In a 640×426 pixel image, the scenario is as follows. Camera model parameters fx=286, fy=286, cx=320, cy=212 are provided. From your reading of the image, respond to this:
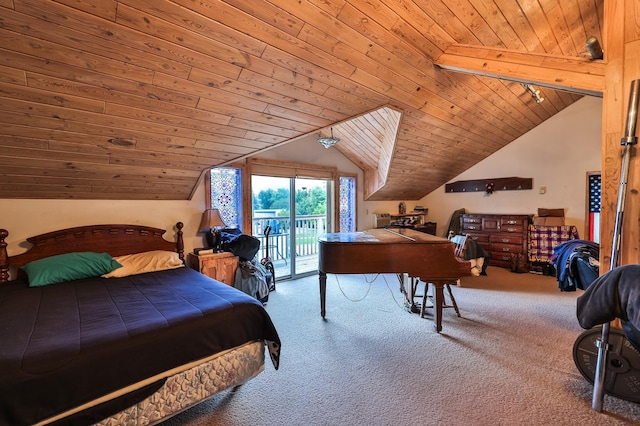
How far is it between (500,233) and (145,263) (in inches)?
230

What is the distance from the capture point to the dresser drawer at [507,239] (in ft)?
17.3

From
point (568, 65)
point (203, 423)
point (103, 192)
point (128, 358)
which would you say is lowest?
point (203, 423)

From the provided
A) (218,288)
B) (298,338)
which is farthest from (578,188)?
(218,288)

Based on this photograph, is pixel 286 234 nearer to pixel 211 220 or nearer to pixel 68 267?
pixel 211 220

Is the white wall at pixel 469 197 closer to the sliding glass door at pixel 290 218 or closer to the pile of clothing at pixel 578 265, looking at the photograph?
the sliding glass door at pixel 290 218

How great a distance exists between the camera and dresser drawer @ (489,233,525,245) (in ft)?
17.3

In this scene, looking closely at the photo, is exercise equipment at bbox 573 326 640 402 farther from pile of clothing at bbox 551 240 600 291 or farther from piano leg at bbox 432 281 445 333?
piano leg at bbox 432 281 445 333

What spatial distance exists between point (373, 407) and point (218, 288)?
142 centimetres

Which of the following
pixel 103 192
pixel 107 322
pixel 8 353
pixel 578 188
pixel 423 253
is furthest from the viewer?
pixel 578 188

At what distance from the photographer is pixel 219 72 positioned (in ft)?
7.04

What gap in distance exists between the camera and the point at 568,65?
7.12 ft

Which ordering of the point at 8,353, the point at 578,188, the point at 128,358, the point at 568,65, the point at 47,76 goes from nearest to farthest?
the point at 8,353 < the point at 128,358 < the point at 47,76 < the point at 568,65 < the point at 578,188

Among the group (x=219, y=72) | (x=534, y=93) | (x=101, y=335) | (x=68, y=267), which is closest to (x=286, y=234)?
(x=68, y=267)

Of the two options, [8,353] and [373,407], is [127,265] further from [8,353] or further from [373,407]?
[373,407]
